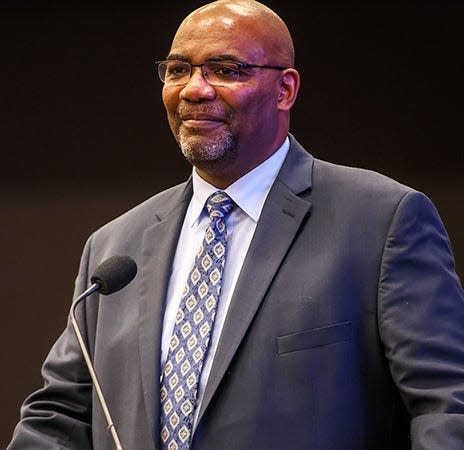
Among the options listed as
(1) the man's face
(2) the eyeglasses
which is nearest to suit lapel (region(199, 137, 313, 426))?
(1) the man's face

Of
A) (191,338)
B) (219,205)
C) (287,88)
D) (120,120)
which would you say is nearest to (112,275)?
(191,338)

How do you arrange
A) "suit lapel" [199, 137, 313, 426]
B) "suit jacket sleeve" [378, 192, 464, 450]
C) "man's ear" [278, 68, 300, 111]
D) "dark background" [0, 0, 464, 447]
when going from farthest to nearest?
"dark background" [0, 0, 464, 447]
"man's ear" [278, 68, 300, 111]
"suit lapel" [199, 137, 313, 426]
"suit jacket sleeve" [378, 192, 464, 450]

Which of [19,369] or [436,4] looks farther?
[19,369]

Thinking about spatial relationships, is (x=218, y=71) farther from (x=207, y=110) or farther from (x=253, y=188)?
(x=253, y=188)

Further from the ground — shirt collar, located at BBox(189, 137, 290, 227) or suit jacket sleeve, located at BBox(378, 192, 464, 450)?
shirt collar, located at BBox(189, 137, 290, 227)

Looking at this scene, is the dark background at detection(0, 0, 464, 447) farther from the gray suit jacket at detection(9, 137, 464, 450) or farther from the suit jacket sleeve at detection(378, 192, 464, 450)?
the suit jacket sleeve at detection(378, 192, 464, 450)

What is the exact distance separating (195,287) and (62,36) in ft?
5.38

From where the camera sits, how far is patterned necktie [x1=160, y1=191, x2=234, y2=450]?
83.3 inches

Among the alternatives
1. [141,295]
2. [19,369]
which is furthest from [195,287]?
[19,369]

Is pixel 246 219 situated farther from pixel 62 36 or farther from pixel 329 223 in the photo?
pixel 62 36

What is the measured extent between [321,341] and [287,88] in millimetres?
584

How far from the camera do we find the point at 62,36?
11.8 feet

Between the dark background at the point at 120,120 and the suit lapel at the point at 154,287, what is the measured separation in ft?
3.57

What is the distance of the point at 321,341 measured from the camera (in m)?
2.07
